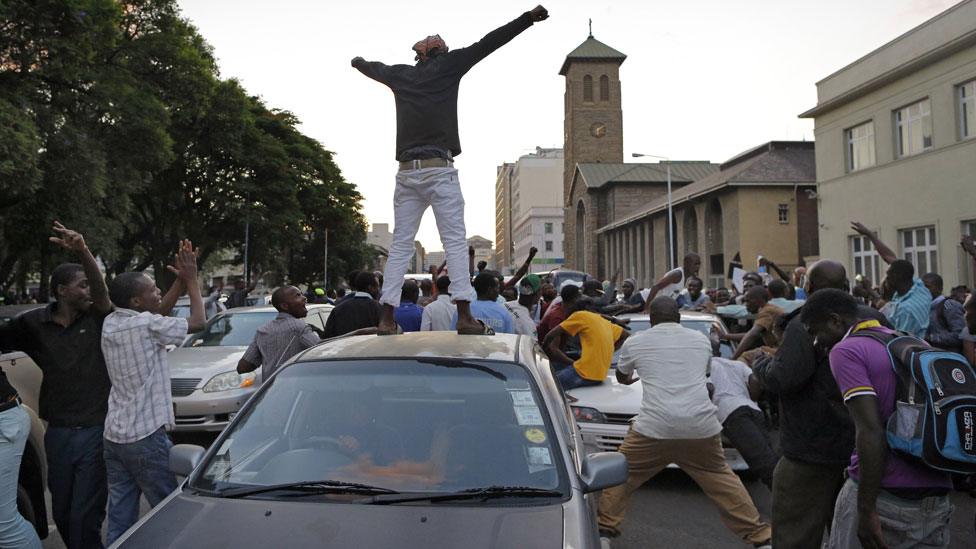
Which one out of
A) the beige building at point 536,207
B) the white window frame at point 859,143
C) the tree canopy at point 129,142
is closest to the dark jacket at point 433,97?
the tree canopy at point 129,142

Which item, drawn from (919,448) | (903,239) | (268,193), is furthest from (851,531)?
(268,193)

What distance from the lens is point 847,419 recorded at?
3.68 metres

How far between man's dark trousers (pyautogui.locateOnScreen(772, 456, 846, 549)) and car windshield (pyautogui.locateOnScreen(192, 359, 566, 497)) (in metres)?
1.44

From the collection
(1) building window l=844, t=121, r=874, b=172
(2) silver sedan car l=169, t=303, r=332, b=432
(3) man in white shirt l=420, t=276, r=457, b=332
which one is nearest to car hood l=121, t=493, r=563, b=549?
(3) man in white shirt l=420, t=276, r=457, b=332

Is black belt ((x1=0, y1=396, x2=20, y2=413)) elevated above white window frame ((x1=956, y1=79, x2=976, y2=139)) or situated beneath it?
situated beneath

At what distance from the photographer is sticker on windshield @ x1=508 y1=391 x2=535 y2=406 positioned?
333 centimetres

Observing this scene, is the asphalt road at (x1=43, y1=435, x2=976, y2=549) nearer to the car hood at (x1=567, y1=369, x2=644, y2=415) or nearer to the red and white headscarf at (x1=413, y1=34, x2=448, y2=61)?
the car hood at (x1=567, y1=369, x2=644, y2=415)

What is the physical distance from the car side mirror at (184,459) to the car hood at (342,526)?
32 cm

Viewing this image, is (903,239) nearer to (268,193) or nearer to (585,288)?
(585,288)

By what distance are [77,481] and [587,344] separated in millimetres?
4236

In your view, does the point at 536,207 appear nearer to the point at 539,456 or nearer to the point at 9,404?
the point at 9,404

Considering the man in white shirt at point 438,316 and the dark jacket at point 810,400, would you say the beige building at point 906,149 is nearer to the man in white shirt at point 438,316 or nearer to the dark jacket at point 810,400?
the man in white shirt at point 438,316

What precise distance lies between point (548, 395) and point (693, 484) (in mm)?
4263

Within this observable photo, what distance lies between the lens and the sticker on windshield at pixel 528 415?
10.6 ft
